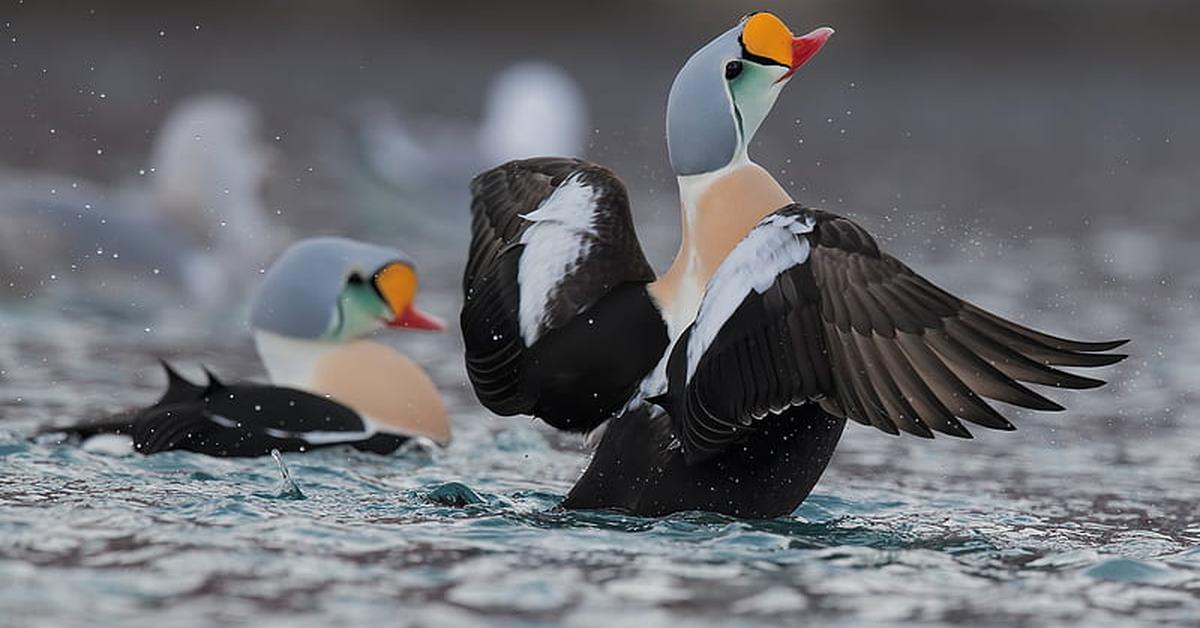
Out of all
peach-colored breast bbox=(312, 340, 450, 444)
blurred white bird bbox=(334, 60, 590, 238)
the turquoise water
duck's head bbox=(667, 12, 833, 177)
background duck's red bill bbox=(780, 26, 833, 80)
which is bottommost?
the turquoise water

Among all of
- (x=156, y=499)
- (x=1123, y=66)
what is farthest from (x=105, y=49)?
(x=156, y=499)

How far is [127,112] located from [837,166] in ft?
17.9

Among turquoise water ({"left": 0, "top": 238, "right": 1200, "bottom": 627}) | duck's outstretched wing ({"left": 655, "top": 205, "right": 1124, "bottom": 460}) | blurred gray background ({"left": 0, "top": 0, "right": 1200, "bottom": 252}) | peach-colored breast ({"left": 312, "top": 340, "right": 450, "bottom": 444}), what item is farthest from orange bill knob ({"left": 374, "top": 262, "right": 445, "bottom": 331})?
blurred gray background ({"left": 0, "top": 0, "right": 1200, "bottom": 252})

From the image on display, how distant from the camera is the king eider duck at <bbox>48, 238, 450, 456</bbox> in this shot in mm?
6234

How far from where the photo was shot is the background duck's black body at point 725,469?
16.2 feet

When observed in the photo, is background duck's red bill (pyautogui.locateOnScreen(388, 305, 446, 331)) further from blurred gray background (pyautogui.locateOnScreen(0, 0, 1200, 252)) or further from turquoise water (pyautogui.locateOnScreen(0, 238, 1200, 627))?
blurred gray background (pyautogui.locateOnScreen(0, 0, 1200, 252))

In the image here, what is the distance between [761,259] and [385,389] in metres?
2.53

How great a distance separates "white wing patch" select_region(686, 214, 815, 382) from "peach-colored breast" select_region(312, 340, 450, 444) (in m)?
2.31

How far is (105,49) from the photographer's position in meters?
21.6

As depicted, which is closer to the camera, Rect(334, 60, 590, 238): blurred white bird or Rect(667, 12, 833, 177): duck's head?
Rect(667, 12, 833, 177): duck's head

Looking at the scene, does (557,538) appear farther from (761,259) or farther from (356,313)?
(356,313)

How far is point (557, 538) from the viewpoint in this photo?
4.74 meters

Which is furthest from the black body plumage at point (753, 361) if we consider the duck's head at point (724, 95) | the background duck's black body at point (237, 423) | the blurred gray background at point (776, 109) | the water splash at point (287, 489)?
the blurred gray background at point (776, 109)

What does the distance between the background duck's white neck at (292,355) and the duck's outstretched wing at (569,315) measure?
5.86ft
